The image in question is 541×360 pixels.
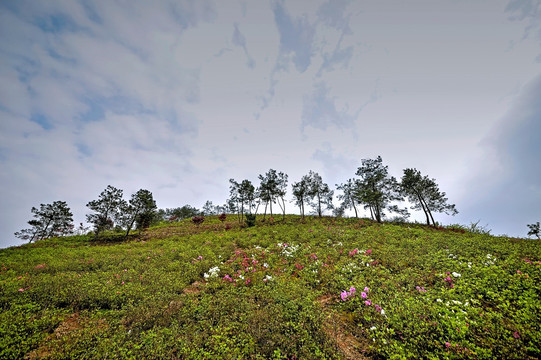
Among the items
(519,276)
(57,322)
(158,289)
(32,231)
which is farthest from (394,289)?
(32,231)

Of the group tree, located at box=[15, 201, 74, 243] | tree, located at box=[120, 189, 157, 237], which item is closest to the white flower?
tree, located at box=[120, 189, 157, 237]

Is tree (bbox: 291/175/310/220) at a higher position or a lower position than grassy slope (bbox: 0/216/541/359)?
higher

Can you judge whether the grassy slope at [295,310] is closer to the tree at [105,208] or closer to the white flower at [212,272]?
the white flower at [212,272]

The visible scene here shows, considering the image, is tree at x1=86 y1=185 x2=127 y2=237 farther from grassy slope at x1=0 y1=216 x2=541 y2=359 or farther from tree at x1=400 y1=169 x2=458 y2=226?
tree at x1=400 y1=169 x2=458 y2=226

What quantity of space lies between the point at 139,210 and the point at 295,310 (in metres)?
25.4

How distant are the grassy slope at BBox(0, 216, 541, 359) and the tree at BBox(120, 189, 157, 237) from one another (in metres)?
17.1

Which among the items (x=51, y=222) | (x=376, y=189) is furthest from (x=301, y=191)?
(x=51, y=222)

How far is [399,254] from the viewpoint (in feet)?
26.9

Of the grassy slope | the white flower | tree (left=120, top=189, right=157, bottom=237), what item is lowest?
the grassy slope

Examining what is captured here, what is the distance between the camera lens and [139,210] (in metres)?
23.2

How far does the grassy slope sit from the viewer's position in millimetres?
3664

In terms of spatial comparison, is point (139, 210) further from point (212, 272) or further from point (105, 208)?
point (212, 272)

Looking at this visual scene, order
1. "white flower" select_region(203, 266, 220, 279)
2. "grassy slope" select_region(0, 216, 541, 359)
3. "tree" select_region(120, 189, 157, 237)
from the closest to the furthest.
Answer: "grassy slope" select_region(0, 216, 541, 359)
"white flower" select_region(203, 266, 220, 279)
"tree" select_region(120, 189, 157, 237)

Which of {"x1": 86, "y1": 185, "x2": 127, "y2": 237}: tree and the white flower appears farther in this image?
{"x1": 86, "y1": 185, "x2": 127, "y2": 237}: tree
